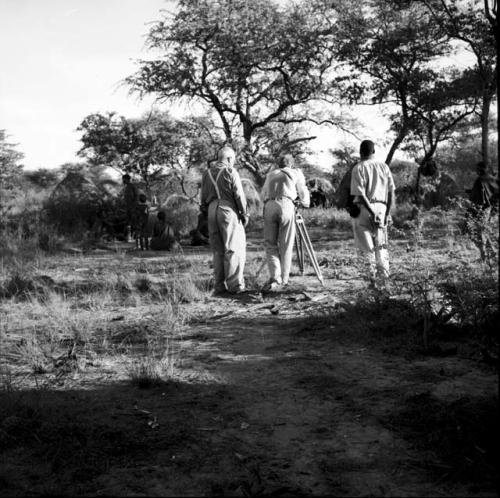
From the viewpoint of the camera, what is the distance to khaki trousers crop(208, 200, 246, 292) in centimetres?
812

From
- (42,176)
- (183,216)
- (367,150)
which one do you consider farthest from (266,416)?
(42,176)

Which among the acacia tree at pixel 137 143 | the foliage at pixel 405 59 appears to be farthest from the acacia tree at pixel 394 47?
the acacia tree at pixel 137 143

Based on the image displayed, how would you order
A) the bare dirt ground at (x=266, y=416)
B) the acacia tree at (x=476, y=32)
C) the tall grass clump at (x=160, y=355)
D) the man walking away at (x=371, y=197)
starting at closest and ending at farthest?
the bare dirt ground at (x=266, y=416), the tall grass clump at (x=160, y=355), the man walking away at (x=371, y=197), the acacia tree at (x=476, y=32)

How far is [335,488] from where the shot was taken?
9.98 ft

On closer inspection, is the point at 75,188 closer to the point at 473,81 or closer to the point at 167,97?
the point at 167,97

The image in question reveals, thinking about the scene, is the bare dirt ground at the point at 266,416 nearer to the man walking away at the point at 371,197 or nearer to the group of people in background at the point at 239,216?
the man walking away at the point at 371,197

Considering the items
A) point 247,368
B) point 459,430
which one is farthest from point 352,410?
point 247,368

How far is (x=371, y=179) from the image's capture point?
7344 millimetres

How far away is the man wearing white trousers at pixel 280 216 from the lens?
8.07 meters

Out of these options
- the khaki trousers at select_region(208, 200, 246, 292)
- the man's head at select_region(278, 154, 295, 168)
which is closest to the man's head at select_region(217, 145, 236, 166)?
the khaki trousers at select_region(208, 200, 246, 292)

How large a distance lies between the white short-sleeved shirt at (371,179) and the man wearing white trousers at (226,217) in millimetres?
1493

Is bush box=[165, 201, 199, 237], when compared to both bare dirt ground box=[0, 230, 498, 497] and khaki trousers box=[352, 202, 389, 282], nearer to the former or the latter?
khaki trousers box=[352, 202, 389, 282]

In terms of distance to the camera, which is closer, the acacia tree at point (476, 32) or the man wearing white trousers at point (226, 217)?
the man wearing white trousers at point (226, 217)

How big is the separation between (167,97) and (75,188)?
13.0ft
